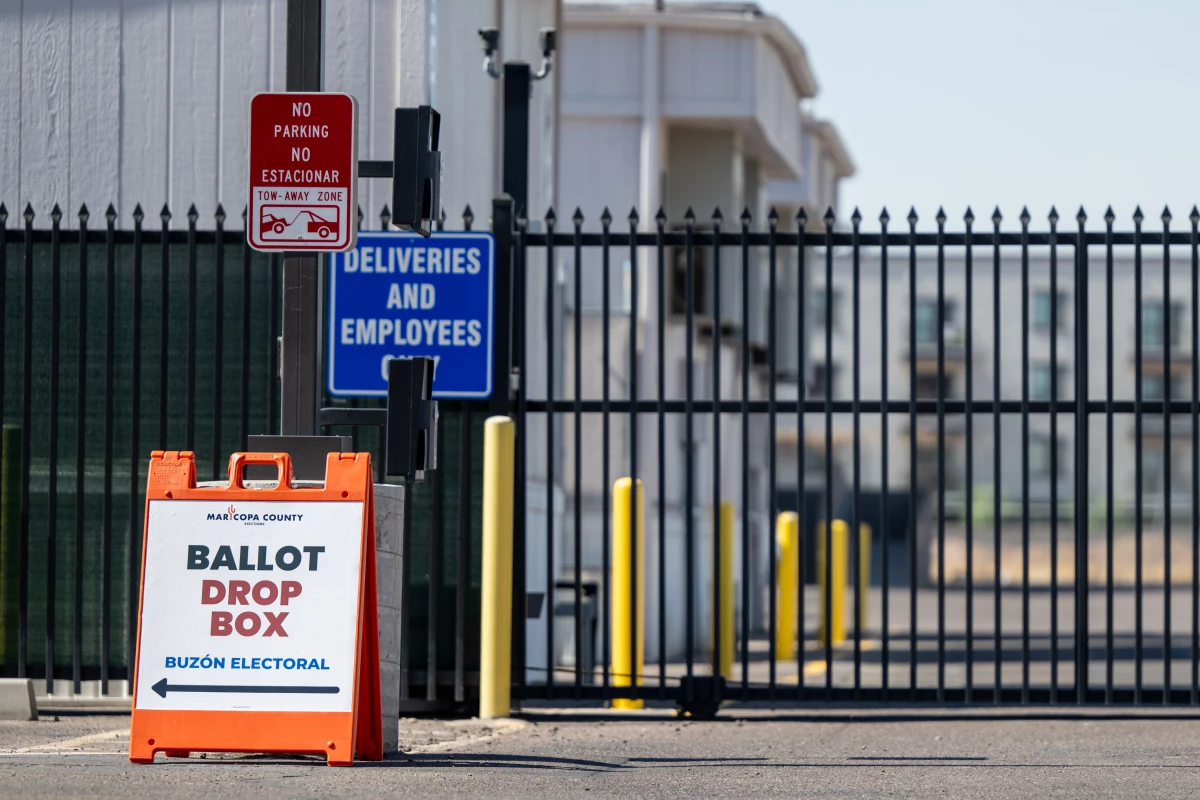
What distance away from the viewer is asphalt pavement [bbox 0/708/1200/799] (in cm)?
702

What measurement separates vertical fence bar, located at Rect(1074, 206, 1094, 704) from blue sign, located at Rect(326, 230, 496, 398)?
121 inches

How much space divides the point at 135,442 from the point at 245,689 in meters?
2.94

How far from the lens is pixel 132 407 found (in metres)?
10.1

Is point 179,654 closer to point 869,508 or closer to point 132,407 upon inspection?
point 132,407

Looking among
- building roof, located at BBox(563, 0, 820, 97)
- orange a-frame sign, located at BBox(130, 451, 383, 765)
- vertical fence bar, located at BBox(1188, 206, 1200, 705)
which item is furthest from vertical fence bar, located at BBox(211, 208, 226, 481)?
building roof, located at BBox(563, 0, 820, 97)

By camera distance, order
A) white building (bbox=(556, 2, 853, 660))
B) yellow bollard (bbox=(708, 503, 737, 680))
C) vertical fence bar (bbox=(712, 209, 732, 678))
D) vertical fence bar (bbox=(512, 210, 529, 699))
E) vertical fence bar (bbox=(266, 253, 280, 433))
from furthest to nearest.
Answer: white building (bbox=(556, 2, 853, 660)) < yellow bollard (bbox=(708, 503, 737, 680)) < vertical fence bar (bbox=(512, 210, 529, 699)) < vertical fence bar (bbox=(266, 253, 280, 433)) < vertical fence bar (bbox=(712, 209, 732, 678))

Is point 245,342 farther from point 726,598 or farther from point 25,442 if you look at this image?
point 726,598

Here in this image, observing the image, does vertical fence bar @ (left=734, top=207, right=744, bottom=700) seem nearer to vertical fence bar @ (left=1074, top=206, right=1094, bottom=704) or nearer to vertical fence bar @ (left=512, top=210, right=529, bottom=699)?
vertical fence bar @ (left=512, top=210, right=529, bottom=699)

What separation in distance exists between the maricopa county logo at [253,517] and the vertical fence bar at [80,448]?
266 centimetres

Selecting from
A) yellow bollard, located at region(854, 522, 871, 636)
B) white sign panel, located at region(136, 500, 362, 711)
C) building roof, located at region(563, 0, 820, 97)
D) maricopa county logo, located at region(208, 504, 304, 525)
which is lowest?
yellow bollard, located at region(854, 522, 871, 636)

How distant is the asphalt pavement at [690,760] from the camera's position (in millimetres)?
7020

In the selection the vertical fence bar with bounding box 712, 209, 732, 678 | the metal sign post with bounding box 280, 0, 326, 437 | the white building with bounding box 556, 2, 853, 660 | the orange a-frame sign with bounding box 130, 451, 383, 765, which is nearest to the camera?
the orange a-frame sign with bounding box 130, 451, 383, 765

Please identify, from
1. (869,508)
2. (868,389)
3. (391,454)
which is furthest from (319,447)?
(868,389)

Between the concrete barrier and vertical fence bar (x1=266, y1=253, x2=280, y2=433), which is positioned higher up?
vertical fence bar (x1=266, y1=253, x2=280, y2=433)
